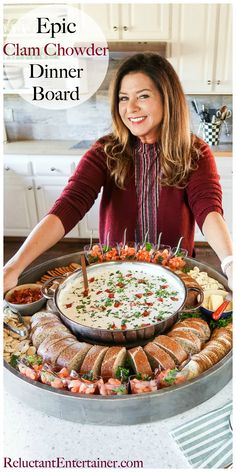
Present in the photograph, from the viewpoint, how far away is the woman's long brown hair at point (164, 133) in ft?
4.66

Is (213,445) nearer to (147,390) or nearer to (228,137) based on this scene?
(147,390)

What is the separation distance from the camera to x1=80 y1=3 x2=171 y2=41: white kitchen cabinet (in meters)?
3.00

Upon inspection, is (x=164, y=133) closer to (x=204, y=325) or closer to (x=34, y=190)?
(x=204, y=325)

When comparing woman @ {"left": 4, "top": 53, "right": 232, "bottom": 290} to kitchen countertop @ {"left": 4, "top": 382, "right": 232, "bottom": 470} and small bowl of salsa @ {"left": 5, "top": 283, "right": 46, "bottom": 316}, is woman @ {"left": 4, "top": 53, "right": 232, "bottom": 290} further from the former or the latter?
kitchen countertop @ {"left": 4, "top": 382, "right": 232, "bottom": 470}

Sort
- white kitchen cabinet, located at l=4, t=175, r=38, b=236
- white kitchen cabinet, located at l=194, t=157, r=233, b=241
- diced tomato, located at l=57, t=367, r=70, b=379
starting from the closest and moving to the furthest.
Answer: diced tomato, located at l=57, t=367, r=70, b=379
white kitchen cabinet, located at l=194, t=157, r=233, b=241
white kitchen cabinet, located at l=4, t=175, r=38, b=236

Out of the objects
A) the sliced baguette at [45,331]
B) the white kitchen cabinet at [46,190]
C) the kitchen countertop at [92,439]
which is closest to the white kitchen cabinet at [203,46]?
the white kitchen cabinet at [46,190]

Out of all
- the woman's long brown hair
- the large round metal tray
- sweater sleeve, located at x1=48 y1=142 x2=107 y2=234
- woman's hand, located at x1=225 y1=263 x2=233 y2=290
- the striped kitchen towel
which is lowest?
the striped kitchen towel

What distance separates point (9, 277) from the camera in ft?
3.91

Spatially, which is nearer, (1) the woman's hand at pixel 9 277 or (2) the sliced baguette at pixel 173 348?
(2) the sliced baguette at pixel 173 348

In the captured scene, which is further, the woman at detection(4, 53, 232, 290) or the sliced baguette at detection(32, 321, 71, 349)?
the woman at detection(4, 53, 232, 290)

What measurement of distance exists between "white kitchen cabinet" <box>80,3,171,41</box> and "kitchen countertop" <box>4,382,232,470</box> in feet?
9.63

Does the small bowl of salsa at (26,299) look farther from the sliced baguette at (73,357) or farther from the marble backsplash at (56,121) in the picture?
the marble backsplash at (56,121)

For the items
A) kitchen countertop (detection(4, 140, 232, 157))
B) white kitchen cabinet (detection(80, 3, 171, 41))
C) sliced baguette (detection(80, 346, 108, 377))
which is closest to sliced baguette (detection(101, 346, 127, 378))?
sliced baguette (detection(80, 346, 108, 377))

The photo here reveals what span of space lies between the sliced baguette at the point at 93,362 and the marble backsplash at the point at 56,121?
306cm
